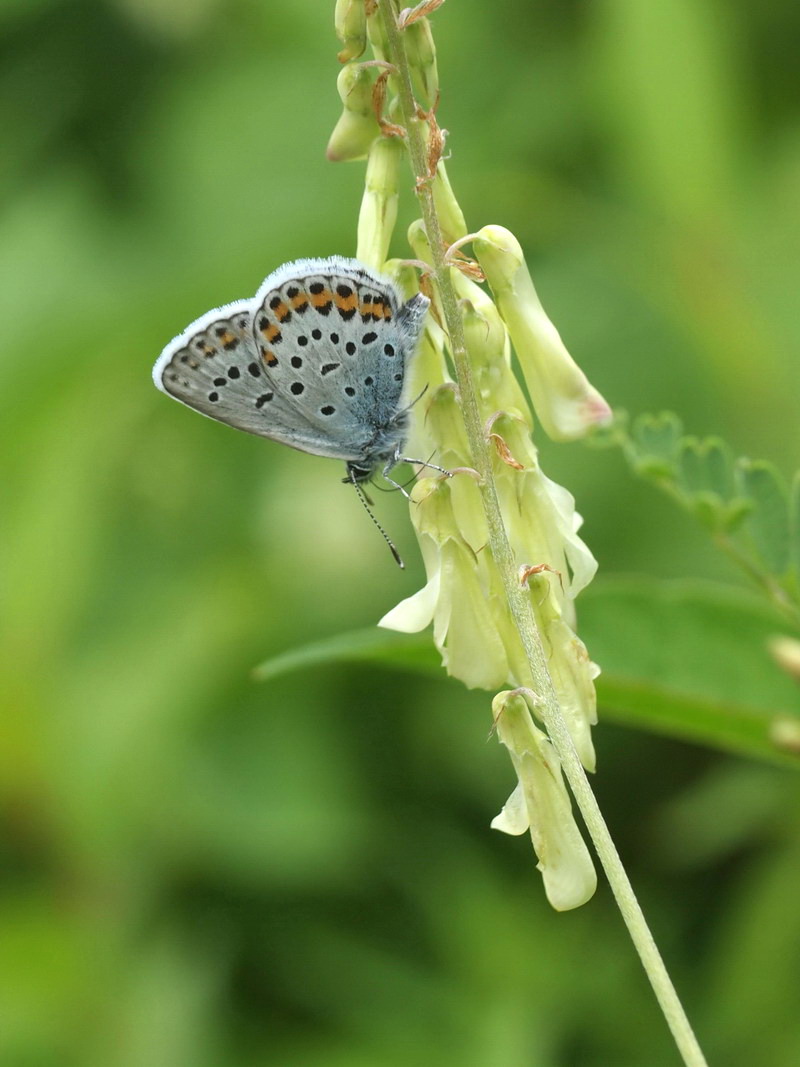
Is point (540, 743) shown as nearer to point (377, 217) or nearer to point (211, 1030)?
point (377, 217)

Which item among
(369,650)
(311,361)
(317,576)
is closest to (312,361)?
(311,361)

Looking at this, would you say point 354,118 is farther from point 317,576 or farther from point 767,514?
point 317,576

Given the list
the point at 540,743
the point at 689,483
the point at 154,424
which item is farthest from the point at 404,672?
the point at 540,743

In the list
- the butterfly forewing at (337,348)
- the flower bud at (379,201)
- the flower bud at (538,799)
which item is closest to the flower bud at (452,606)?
the flower bud at (538,799)

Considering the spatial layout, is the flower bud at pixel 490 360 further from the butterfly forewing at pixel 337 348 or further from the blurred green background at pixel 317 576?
the blurred green background at pixel 317 576

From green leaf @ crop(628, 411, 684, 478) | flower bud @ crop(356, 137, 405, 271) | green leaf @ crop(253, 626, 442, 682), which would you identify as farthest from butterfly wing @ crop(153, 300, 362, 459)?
green leaf @ crop(628, 411, 684, 478)

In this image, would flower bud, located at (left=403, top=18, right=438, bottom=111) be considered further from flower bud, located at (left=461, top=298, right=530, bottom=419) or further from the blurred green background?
the blurred green background

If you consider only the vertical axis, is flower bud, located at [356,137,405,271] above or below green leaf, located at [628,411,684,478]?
above
